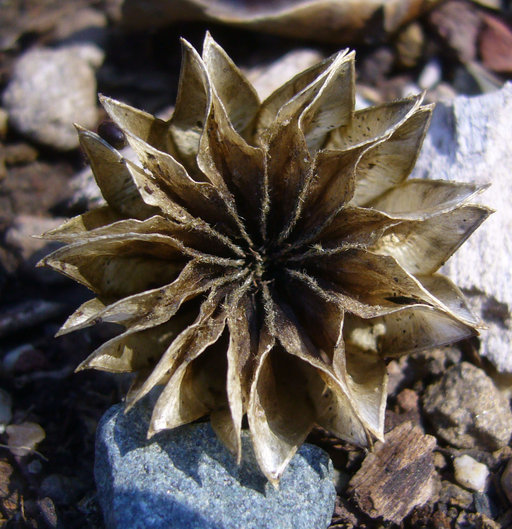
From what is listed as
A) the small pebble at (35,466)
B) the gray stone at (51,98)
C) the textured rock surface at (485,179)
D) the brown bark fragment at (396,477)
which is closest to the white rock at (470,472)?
the brown bark fragment at (396,477)

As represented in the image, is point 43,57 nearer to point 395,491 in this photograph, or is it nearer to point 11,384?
point 11,384

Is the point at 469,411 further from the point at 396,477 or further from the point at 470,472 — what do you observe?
the point at 396,477

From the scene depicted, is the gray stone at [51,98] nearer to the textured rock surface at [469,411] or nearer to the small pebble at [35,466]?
the small pebble at [35,466]

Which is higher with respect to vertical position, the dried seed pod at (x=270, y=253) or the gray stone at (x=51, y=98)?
the gray stone at (x=51, y=98)

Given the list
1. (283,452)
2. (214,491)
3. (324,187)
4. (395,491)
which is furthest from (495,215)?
(214,491)

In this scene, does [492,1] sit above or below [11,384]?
above

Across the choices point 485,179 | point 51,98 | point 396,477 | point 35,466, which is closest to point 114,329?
point 35,466
